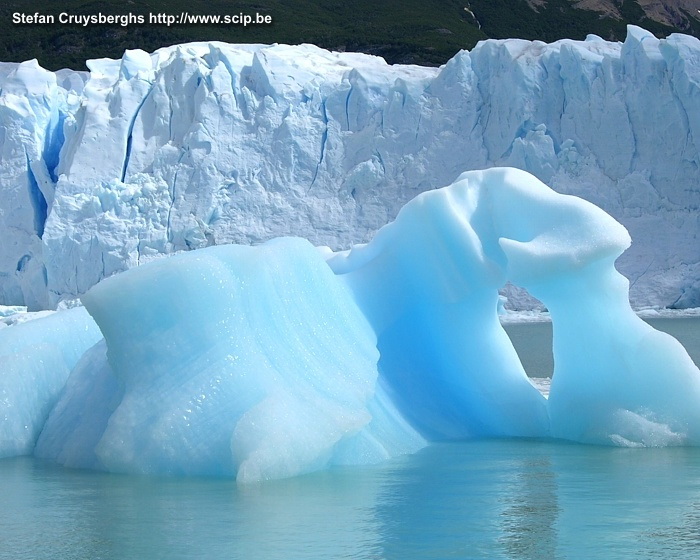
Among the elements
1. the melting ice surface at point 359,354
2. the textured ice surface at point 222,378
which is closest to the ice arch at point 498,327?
the melting ice surface at point 359,354

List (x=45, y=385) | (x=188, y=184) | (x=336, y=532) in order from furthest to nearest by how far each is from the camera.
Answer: (x=188, y=184)
(x=45, y=385)
(x=336, y=532)

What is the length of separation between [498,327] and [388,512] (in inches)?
115

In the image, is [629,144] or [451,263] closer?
[451,263]

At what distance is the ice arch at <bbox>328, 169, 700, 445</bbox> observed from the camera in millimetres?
5805

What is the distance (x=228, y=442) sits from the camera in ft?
16.1

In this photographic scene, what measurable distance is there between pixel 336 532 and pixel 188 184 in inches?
605

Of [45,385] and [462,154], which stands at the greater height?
[462,154]

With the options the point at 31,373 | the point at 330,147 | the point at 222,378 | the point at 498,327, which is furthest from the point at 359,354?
the point at 330,147

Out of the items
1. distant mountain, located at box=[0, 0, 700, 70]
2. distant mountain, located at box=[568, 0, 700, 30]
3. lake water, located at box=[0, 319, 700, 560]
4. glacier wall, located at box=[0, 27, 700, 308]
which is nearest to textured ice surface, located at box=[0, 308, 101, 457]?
lake water, located at box=[0, 319, 700, 560]

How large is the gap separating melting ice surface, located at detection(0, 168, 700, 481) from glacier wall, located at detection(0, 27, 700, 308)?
11725mm

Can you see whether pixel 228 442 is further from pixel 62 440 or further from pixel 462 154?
pixel 462 154

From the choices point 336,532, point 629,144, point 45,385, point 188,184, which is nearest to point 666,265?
point 629,144

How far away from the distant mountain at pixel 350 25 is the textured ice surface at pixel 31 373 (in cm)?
2425

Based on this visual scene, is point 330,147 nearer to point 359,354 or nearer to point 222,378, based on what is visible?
point 359,354
